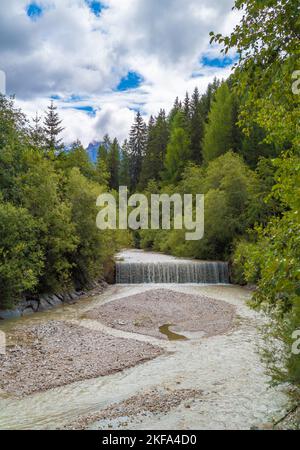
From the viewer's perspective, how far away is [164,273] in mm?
24750

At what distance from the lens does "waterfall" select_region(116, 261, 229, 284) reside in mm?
24641

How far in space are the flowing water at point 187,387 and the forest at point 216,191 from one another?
85cm

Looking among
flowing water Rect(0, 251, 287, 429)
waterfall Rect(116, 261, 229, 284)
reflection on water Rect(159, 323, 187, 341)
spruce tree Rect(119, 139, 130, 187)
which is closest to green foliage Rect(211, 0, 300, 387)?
flowing water Rect(0, 251, 287, 429)

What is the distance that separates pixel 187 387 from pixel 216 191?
24031 mm

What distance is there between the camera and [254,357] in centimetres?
1034

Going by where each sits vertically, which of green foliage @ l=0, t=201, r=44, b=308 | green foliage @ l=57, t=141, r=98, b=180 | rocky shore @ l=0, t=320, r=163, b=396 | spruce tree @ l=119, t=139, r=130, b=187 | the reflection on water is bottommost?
the reflection on water

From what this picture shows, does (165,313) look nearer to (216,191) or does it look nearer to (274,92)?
(274,92)

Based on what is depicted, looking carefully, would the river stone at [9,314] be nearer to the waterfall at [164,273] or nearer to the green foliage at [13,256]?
the green foliage at [13,256]

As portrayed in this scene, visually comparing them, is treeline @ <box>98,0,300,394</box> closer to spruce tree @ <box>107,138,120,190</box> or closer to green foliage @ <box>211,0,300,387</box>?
green foliage @ <box>211,0,300,387</box>

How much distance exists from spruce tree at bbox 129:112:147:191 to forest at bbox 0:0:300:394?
463cm

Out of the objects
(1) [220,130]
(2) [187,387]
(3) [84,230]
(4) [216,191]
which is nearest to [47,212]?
(3) [84,230]
